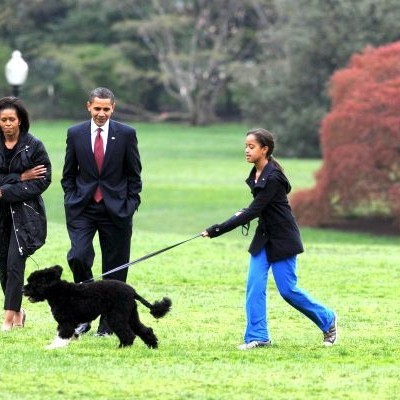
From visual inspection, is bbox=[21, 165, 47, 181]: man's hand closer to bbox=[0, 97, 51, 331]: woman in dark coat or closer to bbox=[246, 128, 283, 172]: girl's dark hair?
bbox=[0, 97, 51, 331]: woman in dark coat

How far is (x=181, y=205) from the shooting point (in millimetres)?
41500

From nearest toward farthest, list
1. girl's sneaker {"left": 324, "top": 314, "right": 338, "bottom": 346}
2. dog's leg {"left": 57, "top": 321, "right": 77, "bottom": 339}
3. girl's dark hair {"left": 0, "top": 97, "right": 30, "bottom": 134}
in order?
dog's leg {"left": 57, "top": 321, "right": 77, "bottom": 339}
girl's sneaker {"left": 324, "top": 314, "right": 338, "bottom": 346}
girl's dark hair {"left": 0, "top": 97, "right": 30, "bottom": 134}

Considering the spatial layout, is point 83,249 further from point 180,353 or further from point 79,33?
point 79,33

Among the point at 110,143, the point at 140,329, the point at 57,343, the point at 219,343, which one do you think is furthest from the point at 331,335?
the point at 110,143

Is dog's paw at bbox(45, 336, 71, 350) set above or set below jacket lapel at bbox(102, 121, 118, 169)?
below

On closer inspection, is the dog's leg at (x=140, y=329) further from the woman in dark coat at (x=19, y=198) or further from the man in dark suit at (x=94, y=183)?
the woman in dark coat at (x=19, y=198)

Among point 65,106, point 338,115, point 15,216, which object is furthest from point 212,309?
point 65,106

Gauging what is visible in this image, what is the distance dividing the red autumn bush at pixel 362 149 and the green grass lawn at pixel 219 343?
11716 mm

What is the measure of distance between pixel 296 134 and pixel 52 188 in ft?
57.9

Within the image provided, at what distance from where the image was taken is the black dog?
1022cm

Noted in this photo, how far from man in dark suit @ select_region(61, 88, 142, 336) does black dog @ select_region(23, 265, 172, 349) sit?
2.78 feet

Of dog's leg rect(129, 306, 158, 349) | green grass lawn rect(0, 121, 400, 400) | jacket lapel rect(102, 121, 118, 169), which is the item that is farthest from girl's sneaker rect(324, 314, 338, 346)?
jacket lapel rect(102, 121, 118, 169)

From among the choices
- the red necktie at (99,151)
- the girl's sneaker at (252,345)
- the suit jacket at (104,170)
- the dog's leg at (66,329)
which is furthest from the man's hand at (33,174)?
the girl's sneaker at (252,345)

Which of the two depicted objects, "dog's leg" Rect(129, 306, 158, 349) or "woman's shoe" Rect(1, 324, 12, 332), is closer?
"dog's leg" Rect(129, 306, 158, 349)
